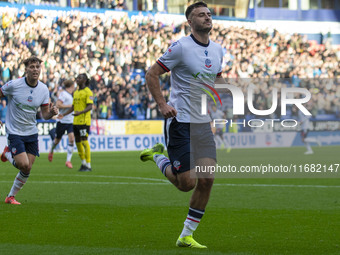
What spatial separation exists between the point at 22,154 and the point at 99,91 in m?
20.9

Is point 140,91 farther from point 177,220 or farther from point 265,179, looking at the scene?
point 177,220

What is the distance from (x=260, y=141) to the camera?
33500mm

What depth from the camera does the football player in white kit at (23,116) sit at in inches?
419

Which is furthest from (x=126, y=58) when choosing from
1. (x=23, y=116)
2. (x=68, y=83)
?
(x=23, y=116)

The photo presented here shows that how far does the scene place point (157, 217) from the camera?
368 inches

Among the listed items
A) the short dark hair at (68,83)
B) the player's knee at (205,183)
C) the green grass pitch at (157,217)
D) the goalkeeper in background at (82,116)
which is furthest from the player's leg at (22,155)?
the short dark hair at (68,83)

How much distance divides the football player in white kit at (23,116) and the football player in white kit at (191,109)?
3.87 meters

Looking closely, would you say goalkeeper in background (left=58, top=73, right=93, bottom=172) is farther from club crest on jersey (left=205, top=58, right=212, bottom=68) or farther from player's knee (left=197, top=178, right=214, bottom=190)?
player's knee (left=197, top=178, right=214, bottom=190)

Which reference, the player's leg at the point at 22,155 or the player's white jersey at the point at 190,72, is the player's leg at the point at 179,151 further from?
the player's leg at the point at 22,155

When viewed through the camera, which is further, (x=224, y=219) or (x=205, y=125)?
(x=224, y=219)

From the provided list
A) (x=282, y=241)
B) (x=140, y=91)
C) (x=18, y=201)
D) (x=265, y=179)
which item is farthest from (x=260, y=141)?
(x=282, y=241)

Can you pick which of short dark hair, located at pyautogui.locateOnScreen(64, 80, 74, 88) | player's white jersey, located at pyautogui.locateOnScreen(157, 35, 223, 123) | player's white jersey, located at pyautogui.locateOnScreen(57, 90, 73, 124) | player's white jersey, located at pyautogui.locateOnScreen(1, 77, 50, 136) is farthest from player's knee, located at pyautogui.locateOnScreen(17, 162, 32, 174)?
player's white jersey, located at pyautogui.locateOnScreen(57, 90, 73, 124)

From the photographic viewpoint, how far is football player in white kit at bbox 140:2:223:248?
6945 mm

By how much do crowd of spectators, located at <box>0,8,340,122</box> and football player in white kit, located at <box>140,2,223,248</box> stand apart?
21868 millimetres
